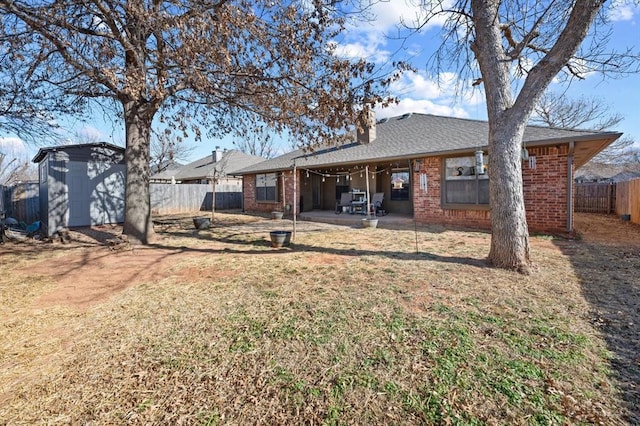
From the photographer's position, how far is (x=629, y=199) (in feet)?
35.8

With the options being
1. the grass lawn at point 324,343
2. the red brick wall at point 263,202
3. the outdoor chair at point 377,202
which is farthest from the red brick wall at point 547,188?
the red brick wall at point 263,202

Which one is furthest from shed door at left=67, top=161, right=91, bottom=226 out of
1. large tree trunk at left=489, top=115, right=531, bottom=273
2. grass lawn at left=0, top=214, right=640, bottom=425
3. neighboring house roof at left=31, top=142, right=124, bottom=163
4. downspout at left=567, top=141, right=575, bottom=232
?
downspout at left=567, top=141, right=575, bottom=232

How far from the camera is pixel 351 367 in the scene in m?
2.39

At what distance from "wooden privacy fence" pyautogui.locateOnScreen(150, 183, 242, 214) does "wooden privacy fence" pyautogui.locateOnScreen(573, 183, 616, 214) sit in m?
19.2

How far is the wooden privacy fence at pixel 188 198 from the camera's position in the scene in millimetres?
17109

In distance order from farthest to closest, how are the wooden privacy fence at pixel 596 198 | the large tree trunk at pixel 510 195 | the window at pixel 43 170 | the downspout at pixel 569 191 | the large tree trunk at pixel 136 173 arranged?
the wooden privacy fence at pixel 596 198 → the window at pixel 43 170 → the large tree trunk at pixel 136 173 → the downspout at pixel 569 191 → the large tree trunk at pixel 510 195

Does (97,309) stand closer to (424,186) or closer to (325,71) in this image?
(325,71)

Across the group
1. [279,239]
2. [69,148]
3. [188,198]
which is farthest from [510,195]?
[188,198]

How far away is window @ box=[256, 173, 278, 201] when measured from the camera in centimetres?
1567

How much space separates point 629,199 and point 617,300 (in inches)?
418

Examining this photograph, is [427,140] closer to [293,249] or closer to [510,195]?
[510,195]

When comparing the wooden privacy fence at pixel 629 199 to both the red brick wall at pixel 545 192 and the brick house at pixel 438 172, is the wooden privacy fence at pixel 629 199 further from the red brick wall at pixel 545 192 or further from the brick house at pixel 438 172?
the red brick wall at pixel 545 192

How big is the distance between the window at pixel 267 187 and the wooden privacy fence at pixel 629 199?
544 inches

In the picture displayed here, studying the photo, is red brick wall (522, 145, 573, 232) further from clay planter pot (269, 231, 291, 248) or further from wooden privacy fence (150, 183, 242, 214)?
wooden privacy fence (150, 183, 242, 214)
